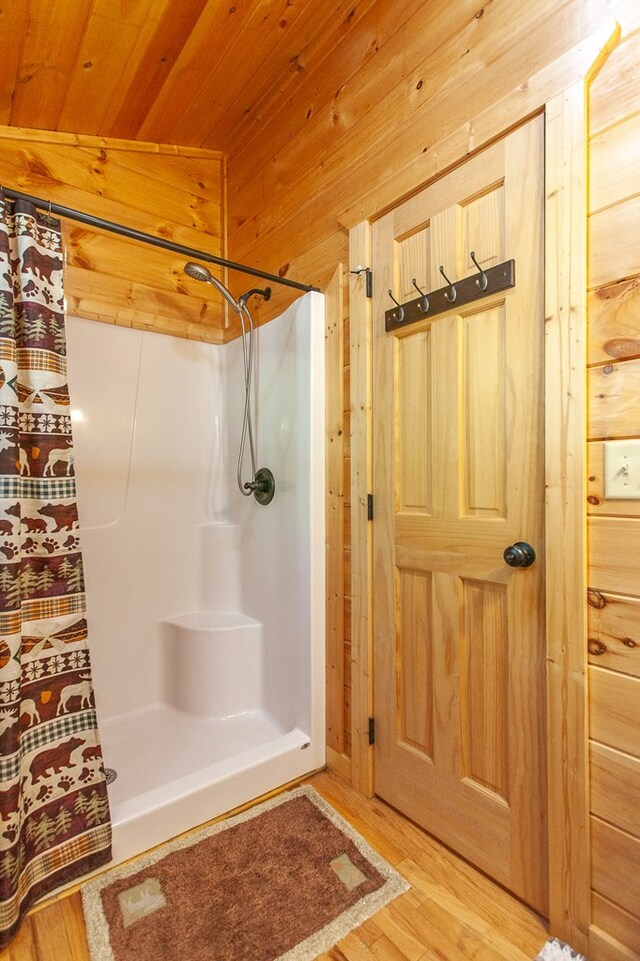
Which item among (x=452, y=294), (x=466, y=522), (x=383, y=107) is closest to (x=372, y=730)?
(x=466, y=522)

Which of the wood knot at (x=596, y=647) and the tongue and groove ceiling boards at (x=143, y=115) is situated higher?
the tongue and groove ceiling boards at (x=143, y=115)

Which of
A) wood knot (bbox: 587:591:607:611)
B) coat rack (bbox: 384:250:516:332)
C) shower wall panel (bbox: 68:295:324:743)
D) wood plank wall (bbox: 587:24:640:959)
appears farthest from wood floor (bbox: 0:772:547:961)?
coat rack (bbox: 384:250:516:332)

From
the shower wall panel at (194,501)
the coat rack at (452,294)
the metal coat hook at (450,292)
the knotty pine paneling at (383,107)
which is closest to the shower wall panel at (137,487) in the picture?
the shower wall panel at (194,501)

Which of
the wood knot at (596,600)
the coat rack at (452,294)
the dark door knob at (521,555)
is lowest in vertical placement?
the wood knot at (596,600)

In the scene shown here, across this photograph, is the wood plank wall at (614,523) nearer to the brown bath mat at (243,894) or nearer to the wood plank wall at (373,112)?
the wood plank wall at (373,112)

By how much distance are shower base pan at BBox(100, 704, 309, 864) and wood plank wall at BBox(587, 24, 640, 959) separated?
938mm

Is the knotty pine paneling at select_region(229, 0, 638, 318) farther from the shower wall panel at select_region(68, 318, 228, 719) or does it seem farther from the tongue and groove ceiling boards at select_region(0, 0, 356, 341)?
the shower wall panel at select_region(68, 318, 228, 719)

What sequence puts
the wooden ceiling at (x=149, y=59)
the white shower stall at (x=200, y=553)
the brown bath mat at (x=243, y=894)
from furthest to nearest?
the white shower stall at (x=200, y=553), the wooden ceiling at (x=149, y=59), the brown bath mat at (x=243, y=894)

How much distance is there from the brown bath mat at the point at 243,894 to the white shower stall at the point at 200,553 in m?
0.20

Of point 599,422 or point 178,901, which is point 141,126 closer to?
point 599,422

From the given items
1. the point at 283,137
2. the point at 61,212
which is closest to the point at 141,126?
the point at 283,137

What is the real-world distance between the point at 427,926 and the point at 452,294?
1550 millimetres

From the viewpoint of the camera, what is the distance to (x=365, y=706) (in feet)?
5.05

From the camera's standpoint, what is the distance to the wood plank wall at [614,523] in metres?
0.94
